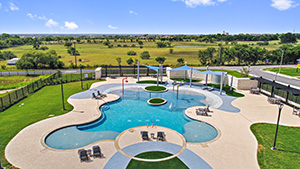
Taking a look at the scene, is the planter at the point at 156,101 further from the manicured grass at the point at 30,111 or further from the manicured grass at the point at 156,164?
the manicured grass at the point at 156,164

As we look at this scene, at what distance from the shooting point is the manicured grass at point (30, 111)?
16.8m

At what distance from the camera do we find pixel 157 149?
567 inches

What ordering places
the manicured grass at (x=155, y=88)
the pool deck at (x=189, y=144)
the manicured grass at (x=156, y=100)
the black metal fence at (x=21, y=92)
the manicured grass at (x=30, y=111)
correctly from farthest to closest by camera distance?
the manicured grass at (x=155, y=88) → the manicured grass at (x=156, y=100) → the black metal fence at (x=21, y=92) → the manicured grass at (x=30, y=111) → the pool deck at (x=189, y=144)

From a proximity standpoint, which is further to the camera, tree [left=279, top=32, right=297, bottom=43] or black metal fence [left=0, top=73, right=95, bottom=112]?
tree [left=279, top=32, right=297, bottom=43]

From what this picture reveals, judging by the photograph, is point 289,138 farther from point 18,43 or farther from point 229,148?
point 18,43

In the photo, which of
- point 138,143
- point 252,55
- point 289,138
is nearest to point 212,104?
point 289,138

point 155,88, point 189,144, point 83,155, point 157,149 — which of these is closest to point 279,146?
point 189,144

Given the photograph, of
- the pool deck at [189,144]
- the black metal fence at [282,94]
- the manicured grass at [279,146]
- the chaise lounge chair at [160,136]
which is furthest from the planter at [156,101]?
the black metal fence at [282,94]

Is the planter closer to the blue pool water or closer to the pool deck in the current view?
the blue pool water

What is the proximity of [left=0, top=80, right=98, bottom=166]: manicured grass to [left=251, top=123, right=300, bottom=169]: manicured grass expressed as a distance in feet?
59.0

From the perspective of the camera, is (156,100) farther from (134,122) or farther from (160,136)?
(160,136)

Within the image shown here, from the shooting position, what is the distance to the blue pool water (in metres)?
16.2

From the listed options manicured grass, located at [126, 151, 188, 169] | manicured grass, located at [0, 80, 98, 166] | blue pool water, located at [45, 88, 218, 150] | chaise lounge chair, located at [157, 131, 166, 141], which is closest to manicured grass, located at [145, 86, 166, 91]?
blue pool water, located at [45, 88, 218, 150]

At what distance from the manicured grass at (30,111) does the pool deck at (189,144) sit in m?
0.84
